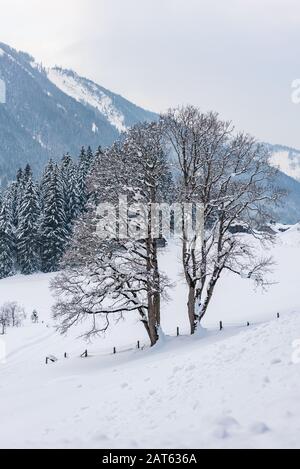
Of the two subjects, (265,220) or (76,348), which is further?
(76,348)

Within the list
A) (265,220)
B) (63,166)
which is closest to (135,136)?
(265,220)

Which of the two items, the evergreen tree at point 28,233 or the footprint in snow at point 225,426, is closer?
the footprint in snow at point 225,426

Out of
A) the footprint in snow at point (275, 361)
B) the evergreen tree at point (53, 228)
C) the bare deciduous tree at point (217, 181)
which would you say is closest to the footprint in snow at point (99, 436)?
the footprint in snow at point (275, 361)

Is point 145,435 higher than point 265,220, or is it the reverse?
point 265,220

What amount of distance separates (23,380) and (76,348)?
43.6 ft

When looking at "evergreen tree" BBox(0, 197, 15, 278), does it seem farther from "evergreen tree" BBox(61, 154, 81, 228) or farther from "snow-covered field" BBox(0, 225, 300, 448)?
"snow-covered field" BBox(0, 225, 300, 448)

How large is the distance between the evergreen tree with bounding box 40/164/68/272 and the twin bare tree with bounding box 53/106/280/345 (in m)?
53.3

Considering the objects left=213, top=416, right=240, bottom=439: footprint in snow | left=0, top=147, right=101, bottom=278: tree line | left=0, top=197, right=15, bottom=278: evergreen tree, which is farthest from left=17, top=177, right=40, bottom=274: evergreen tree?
left=213, top=416, right=240, bottom=439: footprint in snow

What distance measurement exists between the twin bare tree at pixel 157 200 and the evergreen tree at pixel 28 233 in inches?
2192

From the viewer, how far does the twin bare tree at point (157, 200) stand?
2200cm

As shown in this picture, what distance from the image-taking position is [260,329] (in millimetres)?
15938

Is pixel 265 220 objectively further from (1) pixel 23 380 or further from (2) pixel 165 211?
(1) pixel 23 380

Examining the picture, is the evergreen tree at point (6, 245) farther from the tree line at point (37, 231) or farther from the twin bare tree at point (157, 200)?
the twin bare tree at point (157, 200)

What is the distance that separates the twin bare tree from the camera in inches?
866
